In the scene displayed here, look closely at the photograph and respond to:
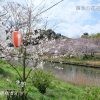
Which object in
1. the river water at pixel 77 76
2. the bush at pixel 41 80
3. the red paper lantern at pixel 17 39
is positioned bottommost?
the river water at pixel 77 76

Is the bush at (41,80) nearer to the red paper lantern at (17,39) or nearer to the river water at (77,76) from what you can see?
the red paper lantern at (17,39)

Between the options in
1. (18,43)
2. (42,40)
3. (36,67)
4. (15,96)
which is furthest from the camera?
(42,40)

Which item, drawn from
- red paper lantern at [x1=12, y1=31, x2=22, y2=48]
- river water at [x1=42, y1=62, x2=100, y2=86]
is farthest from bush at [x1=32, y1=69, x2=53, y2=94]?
river water at [x1=42, y1=62, x2=100, y2=86]

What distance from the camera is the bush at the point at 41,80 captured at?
13.2m

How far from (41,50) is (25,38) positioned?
887 millimetres

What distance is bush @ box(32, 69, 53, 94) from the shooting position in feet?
43.3

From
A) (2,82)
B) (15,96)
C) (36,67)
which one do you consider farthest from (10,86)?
(15,96)

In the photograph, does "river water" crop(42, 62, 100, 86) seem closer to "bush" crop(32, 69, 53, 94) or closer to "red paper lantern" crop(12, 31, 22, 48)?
"bush" crop(32, 69, 53, 94)

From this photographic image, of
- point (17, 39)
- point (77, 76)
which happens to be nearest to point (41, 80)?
point (17, 39)

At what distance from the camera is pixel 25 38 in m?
13.5

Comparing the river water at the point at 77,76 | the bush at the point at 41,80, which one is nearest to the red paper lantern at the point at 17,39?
the bush at the point at 41,80

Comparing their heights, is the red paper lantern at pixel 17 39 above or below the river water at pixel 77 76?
above

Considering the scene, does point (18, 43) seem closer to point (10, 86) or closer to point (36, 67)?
point (36, 67)

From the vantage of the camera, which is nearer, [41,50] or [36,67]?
[36,67]
